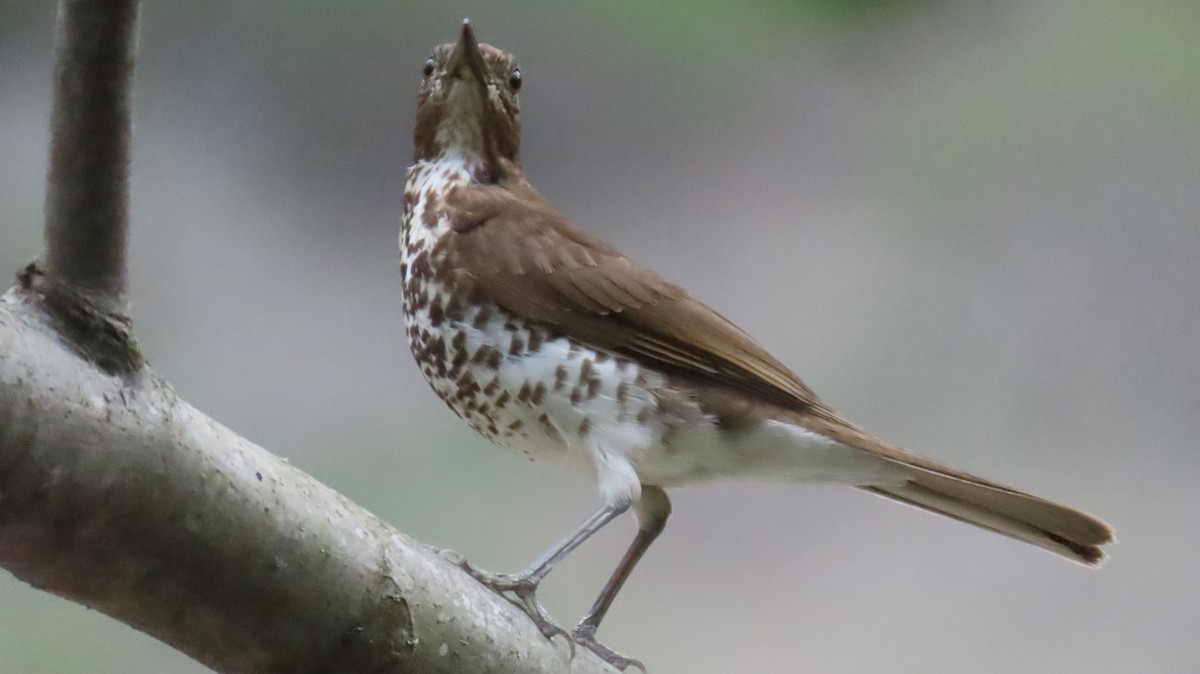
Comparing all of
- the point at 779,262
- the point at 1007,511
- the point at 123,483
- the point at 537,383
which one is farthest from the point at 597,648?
the point at 779,262

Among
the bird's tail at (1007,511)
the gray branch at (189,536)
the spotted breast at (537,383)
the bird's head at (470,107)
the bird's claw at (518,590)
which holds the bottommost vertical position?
the gray branch at (189,536)

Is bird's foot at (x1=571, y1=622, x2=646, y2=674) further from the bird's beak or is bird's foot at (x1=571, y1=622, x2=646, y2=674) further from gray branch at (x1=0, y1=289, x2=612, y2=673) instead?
the bird's beak

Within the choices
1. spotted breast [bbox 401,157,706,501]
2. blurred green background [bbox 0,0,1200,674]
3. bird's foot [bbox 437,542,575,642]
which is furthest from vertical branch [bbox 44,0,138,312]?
blurred green background [bbox 0,0,1200,674]

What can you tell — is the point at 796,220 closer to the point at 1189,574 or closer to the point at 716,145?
the point at 716,145

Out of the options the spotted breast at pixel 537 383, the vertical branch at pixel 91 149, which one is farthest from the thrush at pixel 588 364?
the vertical branch at pixel 91 149

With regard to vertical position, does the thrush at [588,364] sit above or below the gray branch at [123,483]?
above

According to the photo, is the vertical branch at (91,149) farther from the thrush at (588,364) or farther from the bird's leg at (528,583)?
the thrush at (588,364)
